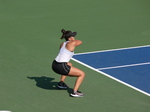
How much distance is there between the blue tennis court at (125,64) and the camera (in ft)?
47.0

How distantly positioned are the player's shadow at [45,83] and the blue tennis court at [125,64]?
183 centimetres

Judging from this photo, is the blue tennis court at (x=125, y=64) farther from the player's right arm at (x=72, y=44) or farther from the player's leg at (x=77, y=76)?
the player's right arm at (x=72, y=44)

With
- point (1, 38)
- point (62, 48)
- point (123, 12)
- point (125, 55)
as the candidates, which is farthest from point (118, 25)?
point (62, 48)

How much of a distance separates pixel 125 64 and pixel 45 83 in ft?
10.6

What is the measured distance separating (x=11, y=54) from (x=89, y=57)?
2626 millimetres

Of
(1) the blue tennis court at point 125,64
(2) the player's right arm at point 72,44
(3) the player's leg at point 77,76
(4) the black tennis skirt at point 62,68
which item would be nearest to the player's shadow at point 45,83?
(3) the player's leg at point 77,76

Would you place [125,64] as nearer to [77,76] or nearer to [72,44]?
[77,76]

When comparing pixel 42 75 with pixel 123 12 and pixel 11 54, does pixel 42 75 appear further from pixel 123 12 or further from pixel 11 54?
pixel 123 12

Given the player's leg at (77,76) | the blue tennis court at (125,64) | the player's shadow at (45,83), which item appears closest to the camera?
the player's leg at (77,76)

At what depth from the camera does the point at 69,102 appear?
12375 mm

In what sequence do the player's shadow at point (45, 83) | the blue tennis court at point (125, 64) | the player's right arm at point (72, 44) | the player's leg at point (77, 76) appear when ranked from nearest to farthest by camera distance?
the player's right arm at point (72, 44) < the player's leg at point (77, 76) < the player's shadow at point (45, 83) < the blue tennis court at point (125, 64)

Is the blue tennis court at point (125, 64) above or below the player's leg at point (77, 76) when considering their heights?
above

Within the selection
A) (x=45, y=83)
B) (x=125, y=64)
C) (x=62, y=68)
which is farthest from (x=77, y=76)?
(x=125, y=64)

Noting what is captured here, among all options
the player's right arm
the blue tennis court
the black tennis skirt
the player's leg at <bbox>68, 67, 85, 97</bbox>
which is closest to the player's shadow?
the player's leg at <bbox>68, 67, 85, 97</bbox>
